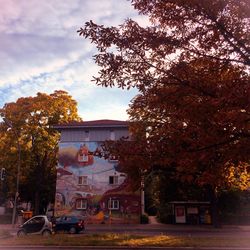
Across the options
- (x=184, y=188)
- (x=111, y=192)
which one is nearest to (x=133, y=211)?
(x=111, y=192)

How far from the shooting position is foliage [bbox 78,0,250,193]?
6.83m

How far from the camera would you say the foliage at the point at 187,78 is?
683 cm

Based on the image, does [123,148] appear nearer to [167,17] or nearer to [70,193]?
[167,17]

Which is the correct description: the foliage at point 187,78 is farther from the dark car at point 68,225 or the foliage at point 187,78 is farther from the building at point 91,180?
the building at point 91,180

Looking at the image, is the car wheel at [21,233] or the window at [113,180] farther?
the window at [113,180]

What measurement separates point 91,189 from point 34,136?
9.21 metres

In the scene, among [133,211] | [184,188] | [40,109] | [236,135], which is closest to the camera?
[236,135]

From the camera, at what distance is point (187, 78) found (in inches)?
287

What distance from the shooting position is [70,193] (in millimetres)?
46906

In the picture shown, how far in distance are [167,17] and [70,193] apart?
41.0m

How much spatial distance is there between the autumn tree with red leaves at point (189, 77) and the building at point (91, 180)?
37454 millimetres

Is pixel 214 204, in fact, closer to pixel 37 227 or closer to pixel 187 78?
pixel 37 227

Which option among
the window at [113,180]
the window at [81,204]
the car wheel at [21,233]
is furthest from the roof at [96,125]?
the car wheel at [21,233]

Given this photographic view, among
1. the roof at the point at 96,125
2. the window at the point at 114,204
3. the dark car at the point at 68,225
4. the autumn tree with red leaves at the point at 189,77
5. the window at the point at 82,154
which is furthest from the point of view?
the window at the point at 82,154
